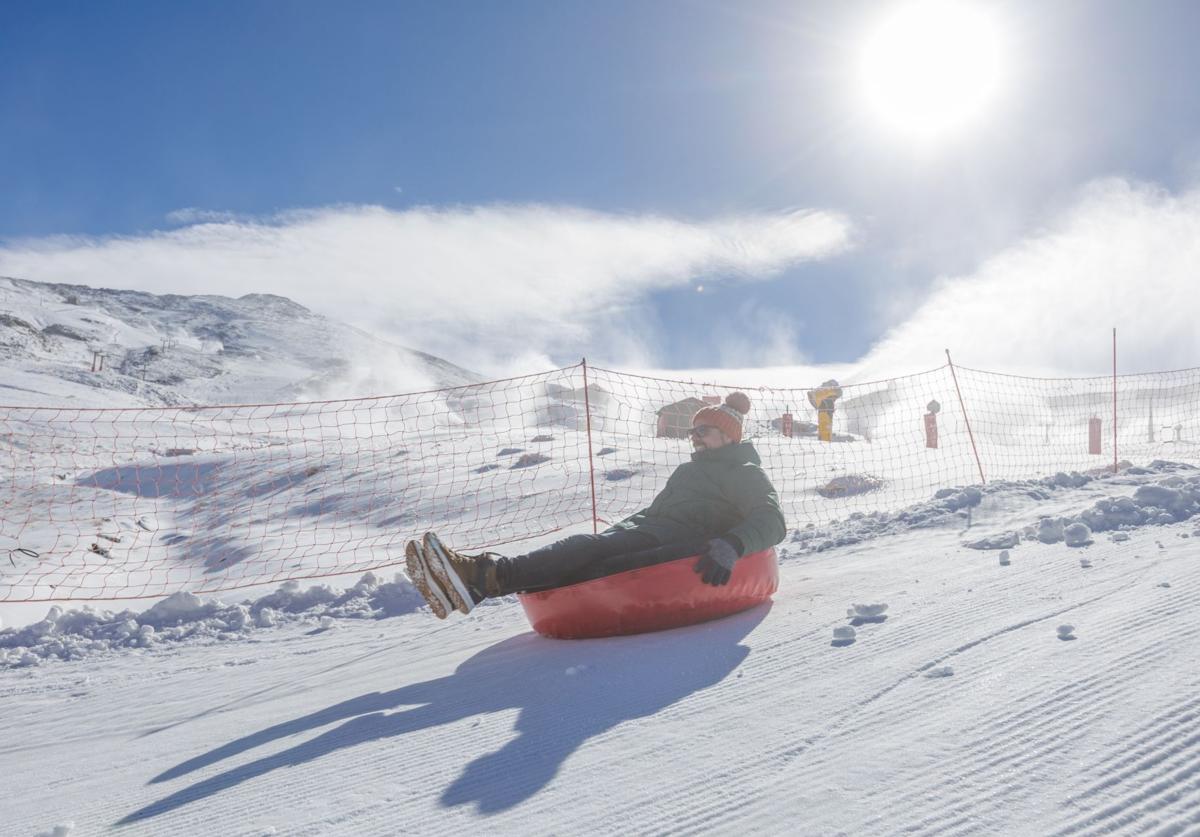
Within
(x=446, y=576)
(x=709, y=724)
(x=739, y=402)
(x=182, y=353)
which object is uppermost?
(x=182, y=353)

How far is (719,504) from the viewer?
3.80m

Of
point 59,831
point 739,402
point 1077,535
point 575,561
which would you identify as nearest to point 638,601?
point 575,561

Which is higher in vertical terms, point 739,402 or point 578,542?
point 739,402

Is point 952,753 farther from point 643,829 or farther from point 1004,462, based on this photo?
point 1004,462

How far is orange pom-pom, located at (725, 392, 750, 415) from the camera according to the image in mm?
4326

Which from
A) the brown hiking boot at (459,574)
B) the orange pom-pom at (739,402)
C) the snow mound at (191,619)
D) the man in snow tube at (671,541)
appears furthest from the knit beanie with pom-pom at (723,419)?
the snow mound at (191,619)

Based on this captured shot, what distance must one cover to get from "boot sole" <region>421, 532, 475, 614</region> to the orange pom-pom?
6.28 feet

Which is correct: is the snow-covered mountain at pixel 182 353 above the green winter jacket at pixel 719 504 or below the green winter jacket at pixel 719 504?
above

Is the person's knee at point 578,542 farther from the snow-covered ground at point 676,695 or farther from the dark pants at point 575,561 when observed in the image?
the snow-covered ground at point 676,695

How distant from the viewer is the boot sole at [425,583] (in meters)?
3.27

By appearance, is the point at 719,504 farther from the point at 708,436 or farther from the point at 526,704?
the point at 526,704

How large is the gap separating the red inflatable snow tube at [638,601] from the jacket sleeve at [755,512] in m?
0.12

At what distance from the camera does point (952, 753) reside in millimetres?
1755

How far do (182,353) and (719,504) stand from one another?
9459cm
